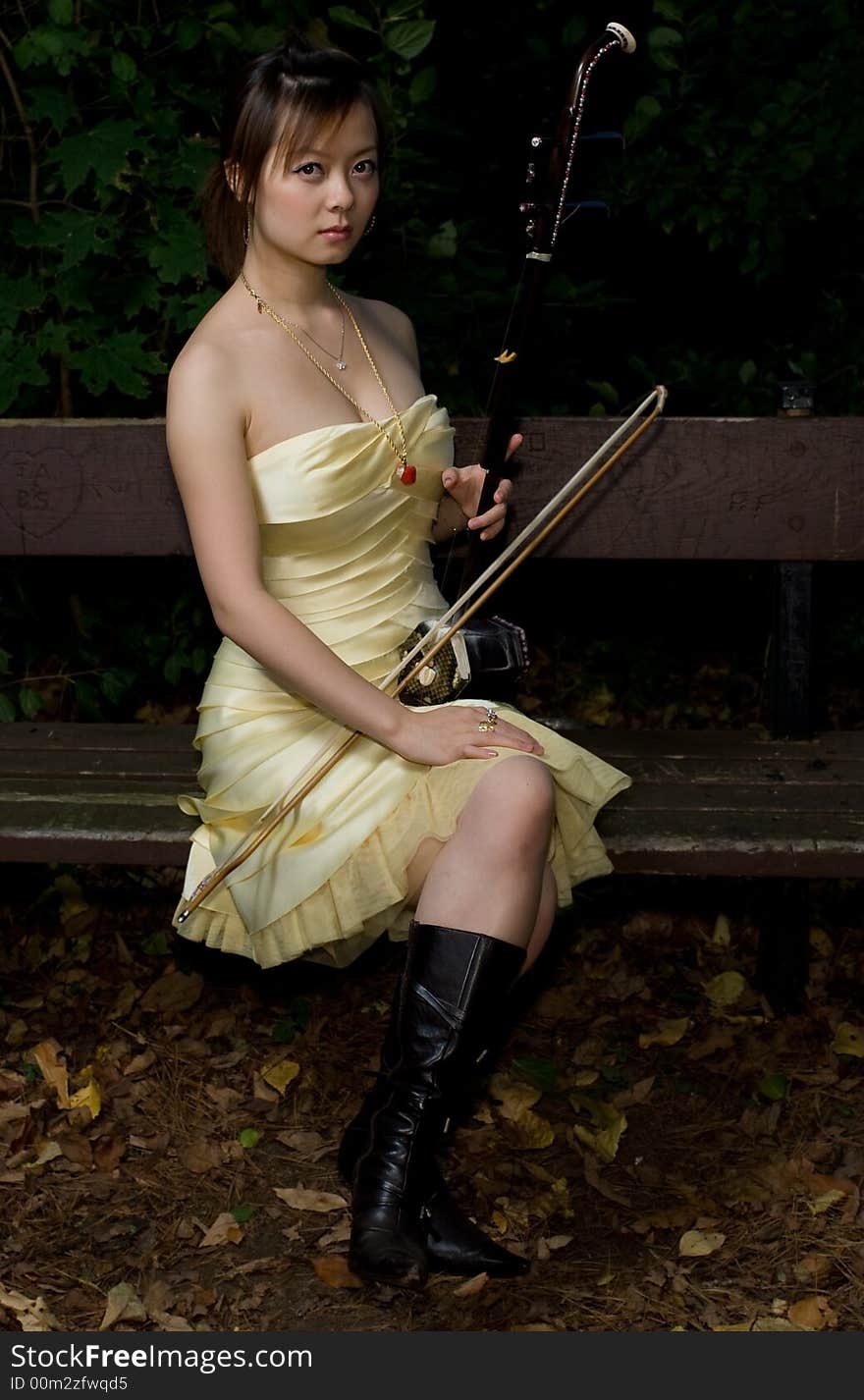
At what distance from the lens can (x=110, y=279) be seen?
12.4 feet

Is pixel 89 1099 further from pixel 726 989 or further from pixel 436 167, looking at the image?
pixel 436 167

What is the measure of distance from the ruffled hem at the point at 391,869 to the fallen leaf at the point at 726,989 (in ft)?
2.87

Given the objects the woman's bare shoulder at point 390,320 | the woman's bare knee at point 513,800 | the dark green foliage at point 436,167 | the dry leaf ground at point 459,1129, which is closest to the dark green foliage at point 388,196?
the dark green foliage at point 436,167

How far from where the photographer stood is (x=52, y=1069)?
10.8 ft

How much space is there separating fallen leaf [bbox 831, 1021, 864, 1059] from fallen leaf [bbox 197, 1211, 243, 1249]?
129 cm

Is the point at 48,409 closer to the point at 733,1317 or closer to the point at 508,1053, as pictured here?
the point at 508,1053

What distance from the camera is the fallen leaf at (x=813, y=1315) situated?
253 centimetres

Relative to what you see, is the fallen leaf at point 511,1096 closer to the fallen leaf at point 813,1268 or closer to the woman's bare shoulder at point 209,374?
the fallen leaf at point 813,1268

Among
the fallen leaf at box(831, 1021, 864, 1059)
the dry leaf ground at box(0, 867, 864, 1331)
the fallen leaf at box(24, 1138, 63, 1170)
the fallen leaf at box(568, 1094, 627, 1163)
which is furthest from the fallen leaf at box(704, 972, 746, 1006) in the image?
the fallen leaf at box(24, 1138, 63, 1170)

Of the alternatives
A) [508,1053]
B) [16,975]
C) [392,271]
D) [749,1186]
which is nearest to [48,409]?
[392,271]

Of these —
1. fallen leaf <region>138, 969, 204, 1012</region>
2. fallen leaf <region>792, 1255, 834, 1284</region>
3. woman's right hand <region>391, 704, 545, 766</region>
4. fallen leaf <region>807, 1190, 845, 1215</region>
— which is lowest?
fallen leaf <region>138, 969, 204, 1012</region>

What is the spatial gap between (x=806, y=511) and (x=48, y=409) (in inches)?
78.1

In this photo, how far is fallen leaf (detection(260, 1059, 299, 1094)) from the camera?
10.7 ft

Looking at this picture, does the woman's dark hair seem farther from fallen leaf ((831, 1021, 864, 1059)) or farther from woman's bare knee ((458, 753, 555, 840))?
fallen leaf ((831, 1021, 864, 1059))
